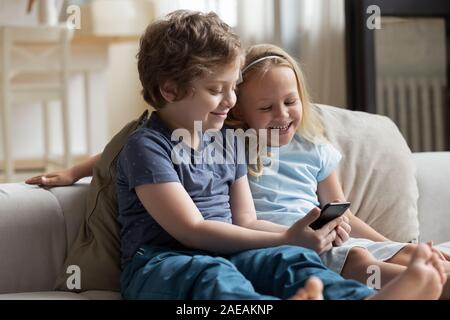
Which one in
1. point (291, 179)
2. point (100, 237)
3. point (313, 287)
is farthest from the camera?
point (291, 179)

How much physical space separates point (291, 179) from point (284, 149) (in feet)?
0.24

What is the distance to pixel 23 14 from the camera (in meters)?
4.69

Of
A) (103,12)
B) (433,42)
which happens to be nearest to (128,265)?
(433,42)

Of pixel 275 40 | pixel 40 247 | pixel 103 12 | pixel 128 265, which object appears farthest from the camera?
pixel 103 12

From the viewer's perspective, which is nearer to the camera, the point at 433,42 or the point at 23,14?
the point at 433,42

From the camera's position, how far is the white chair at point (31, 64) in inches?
148

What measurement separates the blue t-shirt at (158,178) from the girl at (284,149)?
135 millimetres

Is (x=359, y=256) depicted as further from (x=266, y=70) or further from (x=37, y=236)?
(x=37, y=236)

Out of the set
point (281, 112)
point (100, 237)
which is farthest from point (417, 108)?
point (100, 237)

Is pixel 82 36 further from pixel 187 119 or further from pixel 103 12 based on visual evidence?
pixel 187 119

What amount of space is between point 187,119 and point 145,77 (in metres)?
0.12

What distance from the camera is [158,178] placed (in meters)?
1.46

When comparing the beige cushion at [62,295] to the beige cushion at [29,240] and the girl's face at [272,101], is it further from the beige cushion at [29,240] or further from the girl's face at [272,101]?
the girl's face at [272,101]

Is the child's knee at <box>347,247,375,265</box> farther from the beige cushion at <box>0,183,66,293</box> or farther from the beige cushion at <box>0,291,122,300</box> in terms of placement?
the beige cushion at <box>0,183,66,293</box>
